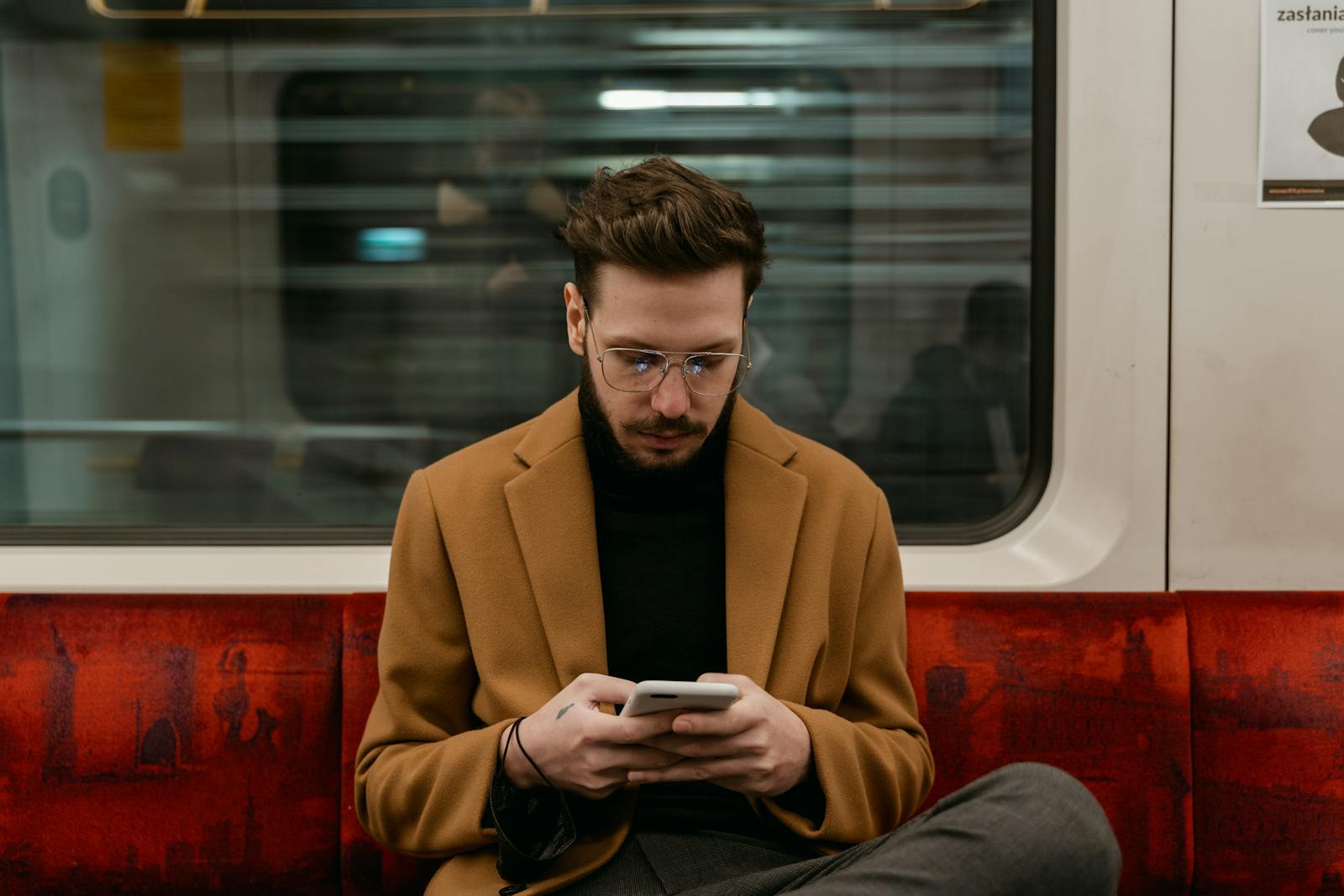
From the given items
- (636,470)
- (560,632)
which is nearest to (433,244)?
(636,470)

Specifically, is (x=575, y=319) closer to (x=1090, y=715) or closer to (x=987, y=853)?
(x=987, y=853)

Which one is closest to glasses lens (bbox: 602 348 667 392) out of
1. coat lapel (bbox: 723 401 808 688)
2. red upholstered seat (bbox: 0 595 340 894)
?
coat lapel (bbox: 723 401 808 688)

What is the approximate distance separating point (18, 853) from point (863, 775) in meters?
1.48

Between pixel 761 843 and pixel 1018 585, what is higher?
pixel 1018 585

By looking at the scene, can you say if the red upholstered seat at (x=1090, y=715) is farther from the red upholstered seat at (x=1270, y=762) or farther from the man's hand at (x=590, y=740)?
the man's hand at (x=590, y=740)

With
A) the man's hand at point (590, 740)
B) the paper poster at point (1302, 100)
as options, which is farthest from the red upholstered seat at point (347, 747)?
the paper poster at point (1302, 100)

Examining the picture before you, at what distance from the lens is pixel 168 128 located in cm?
251

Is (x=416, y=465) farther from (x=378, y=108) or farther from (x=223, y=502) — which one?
(x=378, y=108)

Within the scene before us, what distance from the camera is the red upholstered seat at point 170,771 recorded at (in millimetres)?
2078

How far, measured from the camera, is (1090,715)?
6.91 feet

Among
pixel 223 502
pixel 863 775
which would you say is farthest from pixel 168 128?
pixel 863 775

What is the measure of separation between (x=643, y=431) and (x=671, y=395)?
80 mm

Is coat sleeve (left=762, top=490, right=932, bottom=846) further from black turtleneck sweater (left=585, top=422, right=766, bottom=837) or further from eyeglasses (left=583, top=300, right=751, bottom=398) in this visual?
eyeglasses (left=583, top=300, right=751, bottom=398)

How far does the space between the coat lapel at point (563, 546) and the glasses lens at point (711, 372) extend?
0.26 meters
